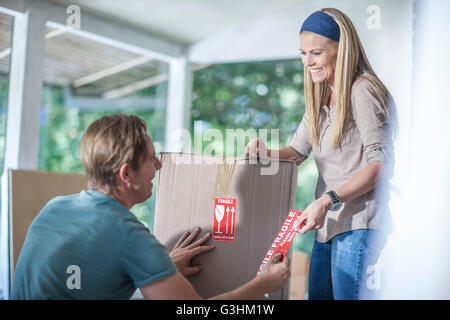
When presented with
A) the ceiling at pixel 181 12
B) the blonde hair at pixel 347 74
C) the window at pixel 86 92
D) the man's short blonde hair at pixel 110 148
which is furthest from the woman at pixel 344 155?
the window at pixel 86 92

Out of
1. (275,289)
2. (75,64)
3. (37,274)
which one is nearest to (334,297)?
(275,289)

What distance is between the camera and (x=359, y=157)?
48.6 inches

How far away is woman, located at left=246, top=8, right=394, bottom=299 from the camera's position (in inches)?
46.8

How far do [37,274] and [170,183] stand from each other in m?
0.42

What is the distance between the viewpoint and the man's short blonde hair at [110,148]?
3.43ft

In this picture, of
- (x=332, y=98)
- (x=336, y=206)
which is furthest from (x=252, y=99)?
(x=336, y=206)

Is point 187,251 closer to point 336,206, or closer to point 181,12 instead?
point 336,206

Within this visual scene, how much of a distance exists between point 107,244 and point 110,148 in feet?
0.74

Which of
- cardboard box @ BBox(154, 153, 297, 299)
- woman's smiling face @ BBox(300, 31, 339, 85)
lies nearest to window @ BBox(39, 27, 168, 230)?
cardboard box @ BBox(154, 153, 297, 299)

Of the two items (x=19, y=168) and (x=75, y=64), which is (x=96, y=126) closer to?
(x=19, y=168)

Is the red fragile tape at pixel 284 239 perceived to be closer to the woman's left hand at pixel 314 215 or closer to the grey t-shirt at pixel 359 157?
the woman's left hand at pixel 314 215

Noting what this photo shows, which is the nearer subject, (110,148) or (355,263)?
(110,148)

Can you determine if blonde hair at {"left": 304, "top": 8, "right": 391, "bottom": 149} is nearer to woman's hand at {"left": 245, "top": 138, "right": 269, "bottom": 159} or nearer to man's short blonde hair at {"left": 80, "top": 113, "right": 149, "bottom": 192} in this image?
woman's hand at {"left": 245, "top": 138, "right": 269, "bottom": 159}

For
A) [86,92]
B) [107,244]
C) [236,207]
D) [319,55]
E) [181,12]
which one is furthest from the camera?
[86,92]
